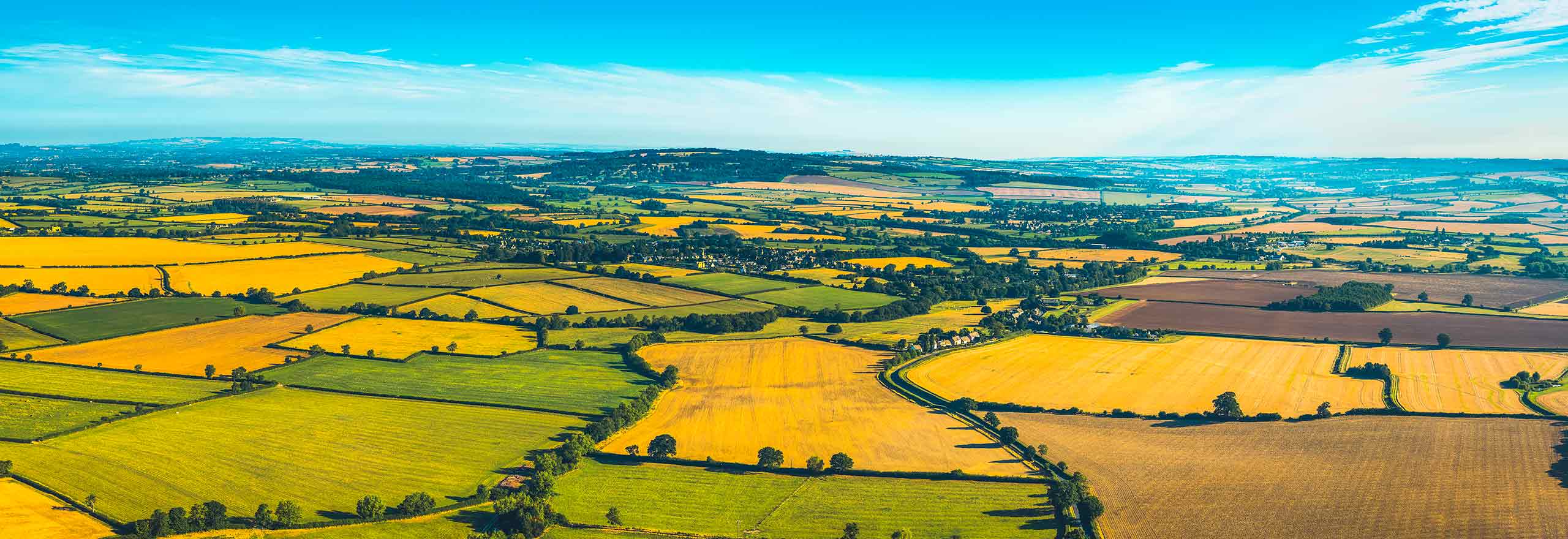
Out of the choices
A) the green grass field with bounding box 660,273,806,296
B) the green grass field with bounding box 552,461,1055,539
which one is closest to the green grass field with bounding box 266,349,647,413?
the green grass field with bounding box 552,461,1055,539

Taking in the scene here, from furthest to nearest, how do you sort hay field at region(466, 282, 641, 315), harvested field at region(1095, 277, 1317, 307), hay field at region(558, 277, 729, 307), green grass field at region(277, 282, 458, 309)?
harvested field at region(1095, 277, 1317, 307) < hay field at region(558, 277, 729, 307) < hay field at region(466, 282, 641, 315) < green grass field at region(277, 282, 458, 309)

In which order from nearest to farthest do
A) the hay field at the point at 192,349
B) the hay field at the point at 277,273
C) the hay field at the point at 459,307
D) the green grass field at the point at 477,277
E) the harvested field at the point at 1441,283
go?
the hay field at the point at 192,349 < the hay field at the point at 459,307 < the hay field at the point at 277,273 < the green grass field at the point at 477,277 < the harvested field at the point at 1441,283

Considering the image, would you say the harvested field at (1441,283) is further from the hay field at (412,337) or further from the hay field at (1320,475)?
the hay field at (412,337)

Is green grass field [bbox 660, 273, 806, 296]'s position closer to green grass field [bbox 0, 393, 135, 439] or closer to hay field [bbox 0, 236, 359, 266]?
hay field [bbox 0, 236, 359, 266]

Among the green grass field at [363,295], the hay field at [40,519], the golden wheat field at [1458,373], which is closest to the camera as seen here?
the hay field at [40,519]

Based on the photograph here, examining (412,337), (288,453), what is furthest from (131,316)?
(288,453)

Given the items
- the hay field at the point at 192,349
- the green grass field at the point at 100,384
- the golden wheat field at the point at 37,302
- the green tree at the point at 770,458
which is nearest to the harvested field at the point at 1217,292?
the green tree at the point at 770,458

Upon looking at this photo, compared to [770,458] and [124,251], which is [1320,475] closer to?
[770,458]
